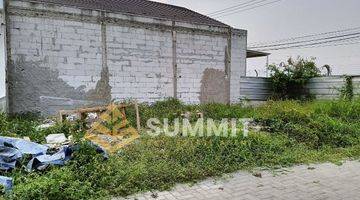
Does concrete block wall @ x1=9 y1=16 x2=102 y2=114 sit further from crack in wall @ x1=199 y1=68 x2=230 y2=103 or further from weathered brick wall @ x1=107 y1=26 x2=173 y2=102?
crack in wall @ x1=199 y1=68 x2=230 y2=103

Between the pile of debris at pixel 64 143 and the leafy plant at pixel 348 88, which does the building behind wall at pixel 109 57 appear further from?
the leafy plant at pixel 348 88

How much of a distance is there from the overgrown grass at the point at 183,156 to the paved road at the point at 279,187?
25cm

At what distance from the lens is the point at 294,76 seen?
1633cm

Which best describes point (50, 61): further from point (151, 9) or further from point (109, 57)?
point (151, 9)

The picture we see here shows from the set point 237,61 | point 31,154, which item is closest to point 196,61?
point 237,61

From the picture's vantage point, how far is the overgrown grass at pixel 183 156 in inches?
174

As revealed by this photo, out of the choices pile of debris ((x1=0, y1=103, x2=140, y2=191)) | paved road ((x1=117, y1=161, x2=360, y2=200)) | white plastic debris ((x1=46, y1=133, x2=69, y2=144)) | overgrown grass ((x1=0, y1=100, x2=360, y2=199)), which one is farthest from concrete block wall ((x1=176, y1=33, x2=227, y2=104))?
paved road ((x1=117, y1=161, x2=360, y2=200))

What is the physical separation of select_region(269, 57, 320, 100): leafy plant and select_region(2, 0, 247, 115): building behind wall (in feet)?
9.51

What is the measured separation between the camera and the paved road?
4.53 meters

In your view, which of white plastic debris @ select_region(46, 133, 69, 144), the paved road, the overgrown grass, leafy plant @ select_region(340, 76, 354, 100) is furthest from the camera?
A: leafy plant @ select_region(340, 76, 354, 100)

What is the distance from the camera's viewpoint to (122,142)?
6.86m

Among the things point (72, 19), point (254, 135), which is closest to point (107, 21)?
point (72, 19)

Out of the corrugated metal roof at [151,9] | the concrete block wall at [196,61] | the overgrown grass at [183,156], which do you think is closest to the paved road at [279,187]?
the overgrown grass at [183,156]

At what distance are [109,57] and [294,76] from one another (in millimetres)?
9092
